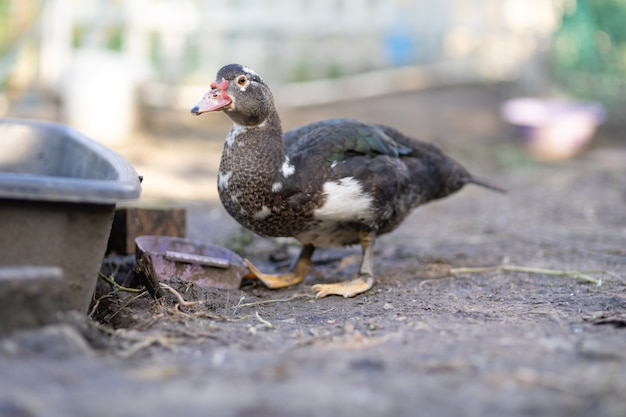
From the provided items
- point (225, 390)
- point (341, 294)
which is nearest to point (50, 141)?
point (341, 294)

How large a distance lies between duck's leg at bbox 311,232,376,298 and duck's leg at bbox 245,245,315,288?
264mm

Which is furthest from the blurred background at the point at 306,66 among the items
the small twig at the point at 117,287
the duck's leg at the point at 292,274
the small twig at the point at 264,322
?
the small twig at the point at 264,322

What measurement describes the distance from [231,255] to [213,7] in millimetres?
6580

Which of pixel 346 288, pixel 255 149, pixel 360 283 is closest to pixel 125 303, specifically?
pixel 255 149

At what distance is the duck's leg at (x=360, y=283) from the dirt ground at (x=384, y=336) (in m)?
0.06

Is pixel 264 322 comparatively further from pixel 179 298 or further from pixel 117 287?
pixel 117 287

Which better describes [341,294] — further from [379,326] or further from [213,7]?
[213,7]

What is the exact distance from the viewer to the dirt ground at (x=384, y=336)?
236 cm

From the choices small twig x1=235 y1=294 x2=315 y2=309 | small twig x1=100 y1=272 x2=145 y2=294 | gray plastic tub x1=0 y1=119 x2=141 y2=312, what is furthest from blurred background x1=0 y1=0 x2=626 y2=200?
gray plastic tub x1=0 y1=119 x2=141 y2=312

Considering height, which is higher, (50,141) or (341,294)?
(50,141)

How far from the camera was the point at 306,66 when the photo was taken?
11445 mm

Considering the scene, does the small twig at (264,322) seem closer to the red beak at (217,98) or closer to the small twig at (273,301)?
the small twig at (273,301)

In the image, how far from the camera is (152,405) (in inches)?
90.0

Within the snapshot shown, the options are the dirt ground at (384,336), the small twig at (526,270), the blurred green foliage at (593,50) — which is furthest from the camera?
the blurred green foliage at (593,50)
